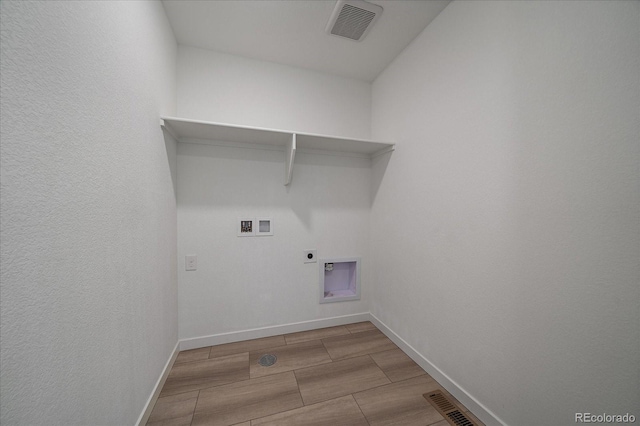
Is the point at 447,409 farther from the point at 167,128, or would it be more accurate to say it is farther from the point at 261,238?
the point at 167,128

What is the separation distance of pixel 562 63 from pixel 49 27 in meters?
1.94

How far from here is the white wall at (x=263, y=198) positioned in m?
1.91

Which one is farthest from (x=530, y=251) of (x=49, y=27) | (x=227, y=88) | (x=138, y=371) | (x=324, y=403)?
(x=227, y=88)

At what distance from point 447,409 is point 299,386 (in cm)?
96

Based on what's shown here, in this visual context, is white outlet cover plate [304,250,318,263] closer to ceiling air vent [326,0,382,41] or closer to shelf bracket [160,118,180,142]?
shelf bracket [160,118,180,142]

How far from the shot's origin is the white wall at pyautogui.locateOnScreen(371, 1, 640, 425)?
835 millimetres

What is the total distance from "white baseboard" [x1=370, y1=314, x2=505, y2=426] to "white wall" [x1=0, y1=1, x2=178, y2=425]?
74.3 inches

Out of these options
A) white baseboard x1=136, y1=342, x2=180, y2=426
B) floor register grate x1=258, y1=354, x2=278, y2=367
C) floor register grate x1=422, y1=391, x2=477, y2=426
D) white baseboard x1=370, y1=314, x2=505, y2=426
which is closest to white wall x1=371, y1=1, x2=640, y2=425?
white baseboard x1=370, y1=314, x2=505, y2=426

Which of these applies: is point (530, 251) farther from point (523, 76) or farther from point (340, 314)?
point (340, 314)

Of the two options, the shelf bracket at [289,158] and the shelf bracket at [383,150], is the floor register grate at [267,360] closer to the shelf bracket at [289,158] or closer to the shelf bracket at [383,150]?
the shelf bracket at [289,158]

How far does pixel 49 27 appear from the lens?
65cm

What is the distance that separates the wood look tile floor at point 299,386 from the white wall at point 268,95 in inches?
81.6

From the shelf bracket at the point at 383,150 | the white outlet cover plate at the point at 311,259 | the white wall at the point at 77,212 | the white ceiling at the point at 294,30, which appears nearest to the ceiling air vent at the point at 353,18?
the white ceiling at the point at 294,30

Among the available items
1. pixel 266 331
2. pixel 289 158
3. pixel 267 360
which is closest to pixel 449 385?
pixel 267 360
